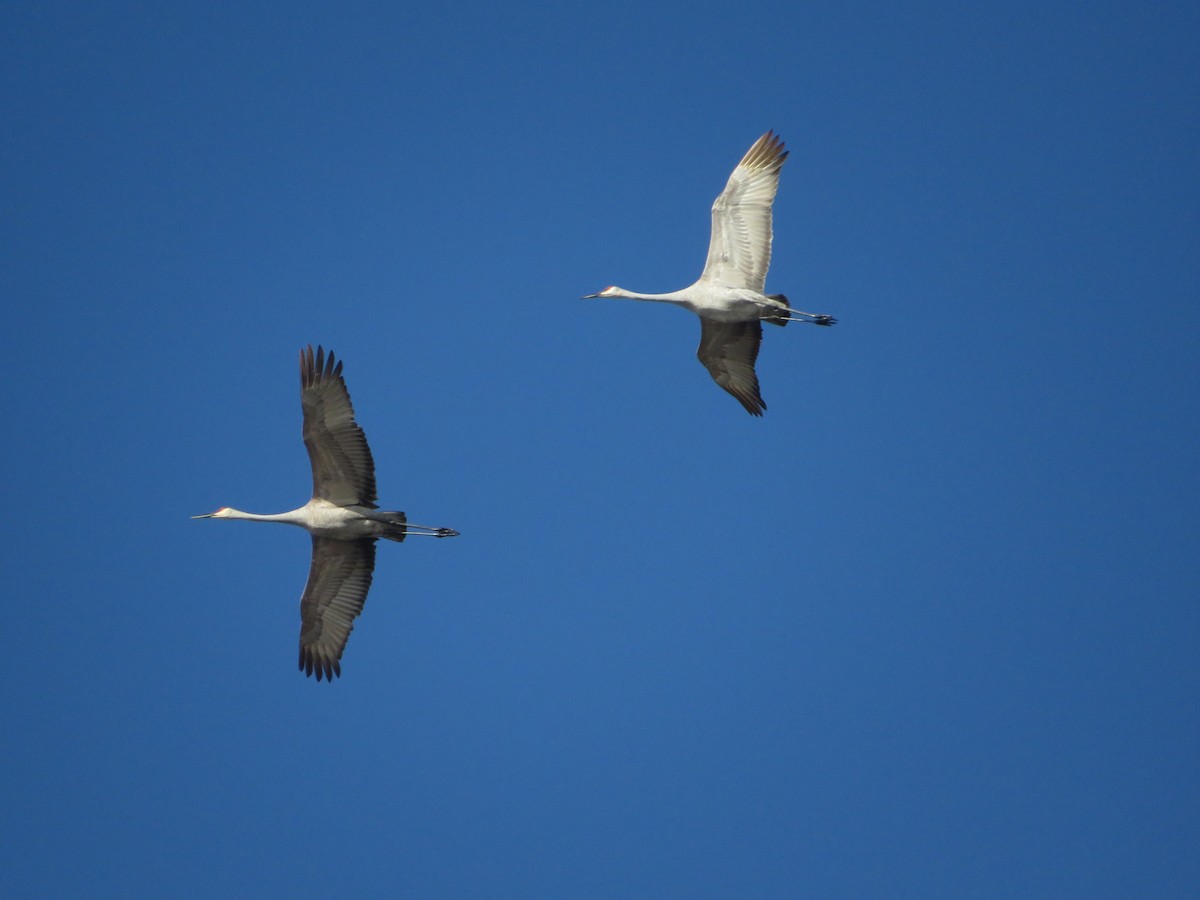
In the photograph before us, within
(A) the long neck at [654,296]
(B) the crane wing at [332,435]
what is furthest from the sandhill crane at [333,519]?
(A) the long neck at [654,296]

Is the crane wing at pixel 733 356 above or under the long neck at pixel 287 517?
above

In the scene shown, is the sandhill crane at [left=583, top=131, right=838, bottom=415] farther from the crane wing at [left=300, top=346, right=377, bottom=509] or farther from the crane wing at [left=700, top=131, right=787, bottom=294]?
the crane wing at [left=300, top=346, right=377, bottom=509]

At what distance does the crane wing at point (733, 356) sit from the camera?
31.1 metres

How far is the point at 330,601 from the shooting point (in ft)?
93.1

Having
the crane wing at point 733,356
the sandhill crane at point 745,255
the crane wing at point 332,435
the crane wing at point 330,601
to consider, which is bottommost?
the crane wing at point 330,601

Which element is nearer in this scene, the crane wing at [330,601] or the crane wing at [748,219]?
the crane wing at [330,601]

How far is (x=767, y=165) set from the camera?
99.0ft

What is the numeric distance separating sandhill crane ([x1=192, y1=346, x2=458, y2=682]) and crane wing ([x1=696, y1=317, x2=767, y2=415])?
716 cm

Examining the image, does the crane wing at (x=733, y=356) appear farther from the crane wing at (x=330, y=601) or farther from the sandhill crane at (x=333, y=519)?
the crane wing at (x=330, y=601)

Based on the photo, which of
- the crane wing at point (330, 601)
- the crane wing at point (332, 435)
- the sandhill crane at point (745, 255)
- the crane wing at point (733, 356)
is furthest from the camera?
the crane wing at point (733, 356)

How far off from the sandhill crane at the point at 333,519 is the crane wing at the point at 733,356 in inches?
282

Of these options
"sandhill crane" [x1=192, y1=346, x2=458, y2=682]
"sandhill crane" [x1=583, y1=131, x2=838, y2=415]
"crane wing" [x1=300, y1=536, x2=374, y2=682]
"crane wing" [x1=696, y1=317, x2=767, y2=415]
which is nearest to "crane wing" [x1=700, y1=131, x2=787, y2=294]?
"sandhill crane" [x1=583, y1=131, x2=838, y2=415]

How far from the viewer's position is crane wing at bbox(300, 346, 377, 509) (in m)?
26.7

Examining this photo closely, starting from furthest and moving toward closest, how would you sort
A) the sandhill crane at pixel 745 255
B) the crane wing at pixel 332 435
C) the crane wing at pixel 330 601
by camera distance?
1. the sandhill crane at pixel 745 255
2. the crane wing at pixel 330 601
3. the crane wing at pixel 332 435
